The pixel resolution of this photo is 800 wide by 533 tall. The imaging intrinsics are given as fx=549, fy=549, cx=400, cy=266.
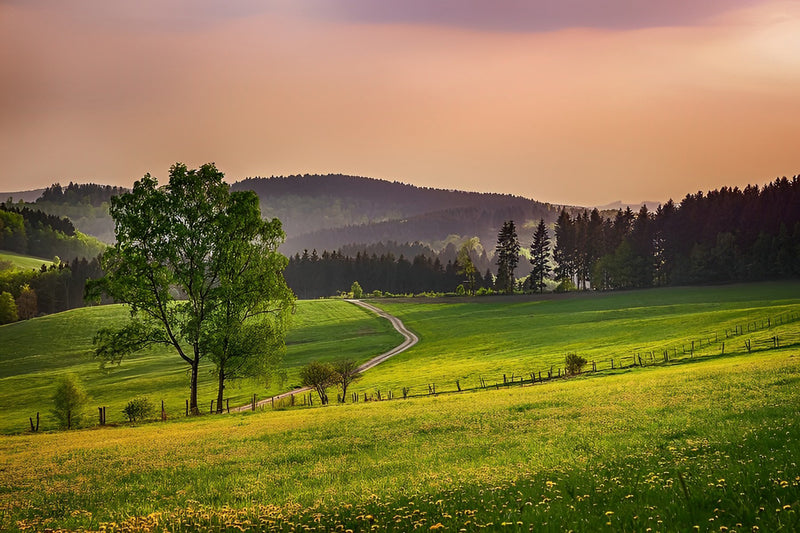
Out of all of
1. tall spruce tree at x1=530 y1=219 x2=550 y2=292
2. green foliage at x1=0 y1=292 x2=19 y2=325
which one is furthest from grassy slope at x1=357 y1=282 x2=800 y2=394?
green foliage at x1=0 y1=292 x2=19 y2=325

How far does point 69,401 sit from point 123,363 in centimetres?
5579

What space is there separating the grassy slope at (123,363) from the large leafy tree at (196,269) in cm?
1235

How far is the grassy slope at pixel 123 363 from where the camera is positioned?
7694 cm

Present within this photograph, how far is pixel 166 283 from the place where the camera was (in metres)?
45.3

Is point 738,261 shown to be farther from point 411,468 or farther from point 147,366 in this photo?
point 411,468

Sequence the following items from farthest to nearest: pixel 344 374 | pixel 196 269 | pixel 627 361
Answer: pixel 627 361 → pixel 344 374 → pixel 196 269

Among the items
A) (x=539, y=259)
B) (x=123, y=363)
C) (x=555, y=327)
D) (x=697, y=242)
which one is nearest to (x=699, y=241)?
(x=697, y=242)

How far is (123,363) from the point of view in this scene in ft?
360

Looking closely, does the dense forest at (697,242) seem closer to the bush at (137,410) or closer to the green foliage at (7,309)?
the bush at (137,410)

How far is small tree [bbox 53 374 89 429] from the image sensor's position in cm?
5776

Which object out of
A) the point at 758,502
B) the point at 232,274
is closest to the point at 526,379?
the point at 232,274

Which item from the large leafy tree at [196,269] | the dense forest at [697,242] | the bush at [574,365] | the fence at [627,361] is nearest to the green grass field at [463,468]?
the large leafy tree at [196,269]

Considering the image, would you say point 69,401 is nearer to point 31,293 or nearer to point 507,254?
point 507,254

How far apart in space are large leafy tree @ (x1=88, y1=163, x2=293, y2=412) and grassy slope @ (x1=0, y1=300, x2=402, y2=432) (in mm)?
12349
